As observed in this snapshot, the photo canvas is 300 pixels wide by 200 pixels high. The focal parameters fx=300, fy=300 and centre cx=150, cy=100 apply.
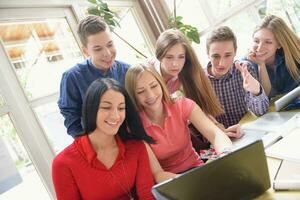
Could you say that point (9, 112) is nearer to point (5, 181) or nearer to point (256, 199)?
point (5, 181)

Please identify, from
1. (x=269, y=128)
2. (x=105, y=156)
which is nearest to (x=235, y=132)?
→ (x=269, y=128)

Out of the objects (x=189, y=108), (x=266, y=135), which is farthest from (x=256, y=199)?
(x=189, y=108)

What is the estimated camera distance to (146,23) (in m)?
3.88

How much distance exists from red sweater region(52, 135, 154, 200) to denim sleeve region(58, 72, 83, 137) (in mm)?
456

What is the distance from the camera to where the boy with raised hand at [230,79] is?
1820mm

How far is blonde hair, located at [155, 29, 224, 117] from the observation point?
1865 mm

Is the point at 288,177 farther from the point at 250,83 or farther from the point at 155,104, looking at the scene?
the point at 250,83

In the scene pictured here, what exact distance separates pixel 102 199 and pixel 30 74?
1.44 metres

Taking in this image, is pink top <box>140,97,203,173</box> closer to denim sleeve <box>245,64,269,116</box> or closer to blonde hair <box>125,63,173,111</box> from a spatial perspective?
blonde hair <box>125,63,173,111</box>

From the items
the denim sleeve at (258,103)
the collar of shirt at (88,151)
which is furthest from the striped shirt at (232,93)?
the collar of shirt at (88,151)

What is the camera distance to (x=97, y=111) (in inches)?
52.1

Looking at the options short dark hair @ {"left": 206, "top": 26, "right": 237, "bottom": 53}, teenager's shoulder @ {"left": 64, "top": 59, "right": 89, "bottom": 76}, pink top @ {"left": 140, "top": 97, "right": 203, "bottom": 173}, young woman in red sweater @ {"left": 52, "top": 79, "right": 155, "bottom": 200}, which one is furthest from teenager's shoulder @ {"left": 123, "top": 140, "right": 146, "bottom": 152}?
short dark hair @ {"left": 206, "top": 26, "right": 237, "bottom": 53}

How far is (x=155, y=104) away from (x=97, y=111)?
37 cm

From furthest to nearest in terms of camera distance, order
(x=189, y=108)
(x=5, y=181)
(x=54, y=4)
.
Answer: (x=54, y=4)
(x=5, y=181)
(x=189, y=108)
